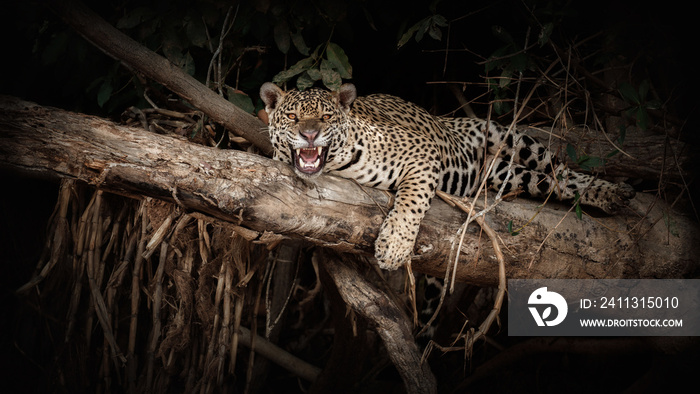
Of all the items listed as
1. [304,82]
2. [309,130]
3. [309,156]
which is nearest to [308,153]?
[309,156]

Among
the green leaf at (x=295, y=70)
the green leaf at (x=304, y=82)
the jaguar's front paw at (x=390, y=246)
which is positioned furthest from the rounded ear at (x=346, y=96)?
the jaguar's front paw at (x=390, y=246)

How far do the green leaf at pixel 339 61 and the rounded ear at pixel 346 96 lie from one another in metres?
0.12

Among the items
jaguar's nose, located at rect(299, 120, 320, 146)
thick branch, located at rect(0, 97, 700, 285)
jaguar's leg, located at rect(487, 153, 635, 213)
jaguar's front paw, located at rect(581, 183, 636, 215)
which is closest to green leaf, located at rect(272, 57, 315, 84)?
jaguar's nose, located at rect(299, 120, 320, 146)

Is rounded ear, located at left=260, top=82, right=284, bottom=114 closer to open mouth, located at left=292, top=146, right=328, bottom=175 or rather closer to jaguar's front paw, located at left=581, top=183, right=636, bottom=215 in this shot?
open mouth, located at left=292, top=146, right=328, bottom=175

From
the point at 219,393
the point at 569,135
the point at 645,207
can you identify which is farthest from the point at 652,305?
the point at 219,393

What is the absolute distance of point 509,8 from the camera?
453cm

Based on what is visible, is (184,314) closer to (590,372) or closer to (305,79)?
(305,79)

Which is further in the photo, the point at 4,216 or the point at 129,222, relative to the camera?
the point at 4,216

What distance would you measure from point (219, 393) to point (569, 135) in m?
3.54

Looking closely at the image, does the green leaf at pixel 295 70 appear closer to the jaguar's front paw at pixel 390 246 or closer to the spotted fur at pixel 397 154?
the spotted fur at pixel 397 154

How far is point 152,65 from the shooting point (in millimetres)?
3555

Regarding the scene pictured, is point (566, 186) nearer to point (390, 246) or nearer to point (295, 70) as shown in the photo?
point (390, 246)

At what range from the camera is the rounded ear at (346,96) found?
13.1 ft

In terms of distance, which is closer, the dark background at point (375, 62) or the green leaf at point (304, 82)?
the dark background at point (375, 62)
